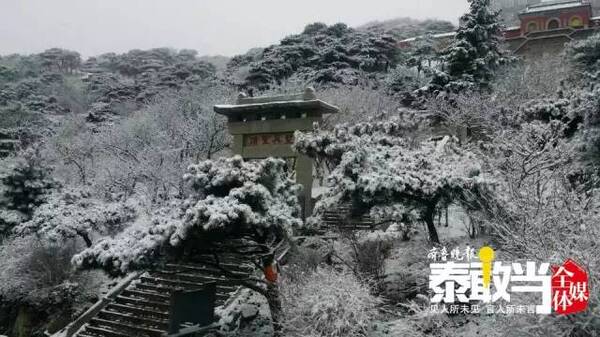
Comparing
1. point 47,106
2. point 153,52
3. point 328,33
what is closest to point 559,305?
point 328,33

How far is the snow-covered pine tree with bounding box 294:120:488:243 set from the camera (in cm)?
923

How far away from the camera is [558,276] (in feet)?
18.0

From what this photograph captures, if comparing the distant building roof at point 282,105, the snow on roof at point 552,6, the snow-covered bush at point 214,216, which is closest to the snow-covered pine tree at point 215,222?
the snow-covered bush at point 214,216

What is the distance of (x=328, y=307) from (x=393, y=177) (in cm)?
310

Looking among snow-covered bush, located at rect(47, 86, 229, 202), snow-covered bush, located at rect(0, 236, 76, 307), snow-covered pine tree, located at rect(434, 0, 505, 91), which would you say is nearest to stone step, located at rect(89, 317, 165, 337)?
snow-covered bush, located at rect(0, 236, 76, 307)

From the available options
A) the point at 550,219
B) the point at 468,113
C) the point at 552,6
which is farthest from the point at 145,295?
the point at 552,6

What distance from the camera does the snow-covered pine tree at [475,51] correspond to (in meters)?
23.5

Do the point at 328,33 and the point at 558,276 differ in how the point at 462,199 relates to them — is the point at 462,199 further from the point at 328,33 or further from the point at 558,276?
the point at 328,33

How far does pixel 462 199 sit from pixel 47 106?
40.3m

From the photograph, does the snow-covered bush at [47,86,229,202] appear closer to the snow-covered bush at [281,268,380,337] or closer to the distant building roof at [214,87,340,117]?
the distant building roof at [214,87,340,117]

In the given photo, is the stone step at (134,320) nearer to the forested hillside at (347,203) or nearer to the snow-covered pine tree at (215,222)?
the forested hillside at (347,203)

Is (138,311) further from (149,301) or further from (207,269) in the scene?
(207,269)

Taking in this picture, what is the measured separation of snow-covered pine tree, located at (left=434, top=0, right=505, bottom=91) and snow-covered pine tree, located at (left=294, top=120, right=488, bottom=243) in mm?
14303

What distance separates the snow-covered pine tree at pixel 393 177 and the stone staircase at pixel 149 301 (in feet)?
10.5
